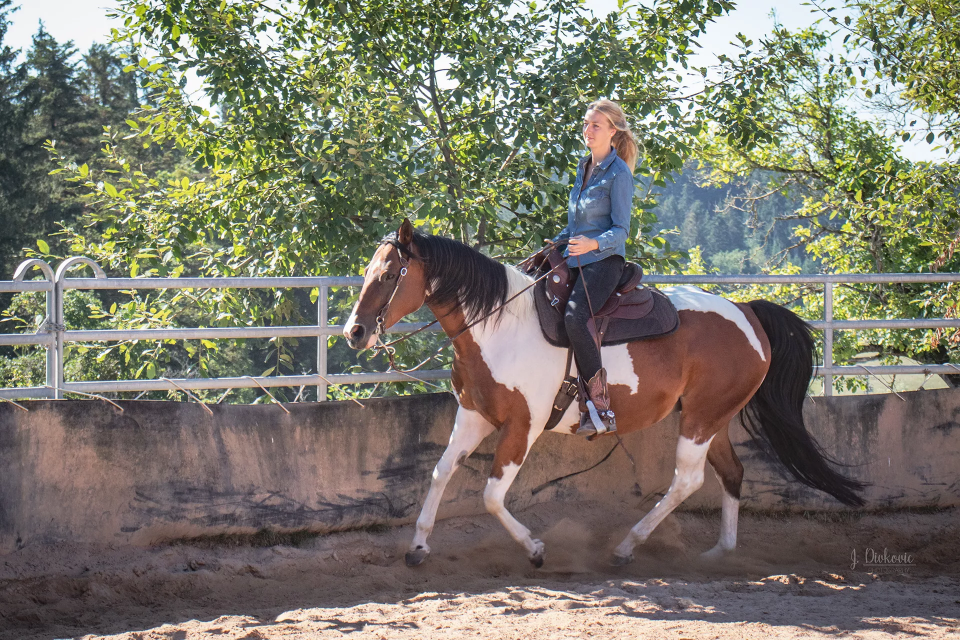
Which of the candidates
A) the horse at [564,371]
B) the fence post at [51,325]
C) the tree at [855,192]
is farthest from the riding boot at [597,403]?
the tree at [855,192]

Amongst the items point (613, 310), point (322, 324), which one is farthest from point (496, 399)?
point (322, 324)

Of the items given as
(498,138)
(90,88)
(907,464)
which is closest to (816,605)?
(907,464)

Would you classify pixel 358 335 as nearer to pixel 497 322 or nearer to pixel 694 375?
pixel 497 322

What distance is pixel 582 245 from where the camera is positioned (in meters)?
4.75

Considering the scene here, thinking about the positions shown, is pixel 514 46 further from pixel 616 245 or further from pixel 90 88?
pixel 90 88

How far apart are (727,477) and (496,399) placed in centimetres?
189

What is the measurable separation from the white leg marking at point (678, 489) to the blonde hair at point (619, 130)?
1.81m

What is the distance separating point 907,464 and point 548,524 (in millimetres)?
3039

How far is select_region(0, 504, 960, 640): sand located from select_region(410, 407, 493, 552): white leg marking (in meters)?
0.25

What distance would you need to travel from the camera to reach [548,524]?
18.9 ft

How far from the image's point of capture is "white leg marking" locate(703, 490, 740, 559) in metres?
5.53

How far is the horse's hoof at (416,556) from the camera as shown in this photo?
16.2ft
